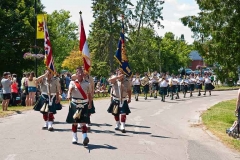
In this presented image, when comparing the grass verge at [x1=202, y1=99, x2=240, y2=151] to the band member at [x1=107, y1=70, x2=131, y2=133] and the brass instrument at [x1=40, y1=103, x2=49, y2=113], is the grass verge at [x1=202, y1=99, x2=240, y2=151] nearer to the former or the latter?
the band member at [x1=107, y1=70, x2=131, y2=133]

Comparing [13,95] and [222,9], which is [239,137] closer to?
[222,9]

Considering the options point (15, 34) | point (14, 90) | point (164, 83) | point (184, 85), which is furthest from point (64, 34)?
point (14, 90)

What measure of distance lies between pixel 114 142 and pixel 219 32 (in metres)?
9.87

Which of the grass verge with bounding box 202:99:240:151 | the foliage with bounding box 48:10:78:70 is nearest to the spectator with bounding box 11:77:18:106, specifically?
the grass verge with bounding box 202:99:240:151

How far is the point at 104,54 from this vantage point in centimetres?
4700

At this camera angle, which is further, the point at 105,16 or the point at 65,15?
the point at 65,15

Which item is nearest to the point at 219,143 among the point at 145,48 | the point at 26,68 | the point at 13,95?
the point at 13,95

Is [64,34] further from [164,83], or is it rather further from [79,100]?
[79,100]

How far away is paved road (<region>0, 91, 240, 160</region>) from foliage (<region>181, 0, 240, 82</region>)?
14.7 ft

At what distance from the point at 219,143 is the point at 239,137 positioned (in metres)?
1.12

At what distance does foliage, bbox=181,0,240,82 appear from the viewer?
18.6 metres

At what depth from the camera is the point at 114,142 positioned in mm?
11211

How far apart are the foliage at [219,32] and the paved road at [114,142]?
448 cm

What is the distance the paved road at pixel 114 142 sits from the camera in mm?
9547
